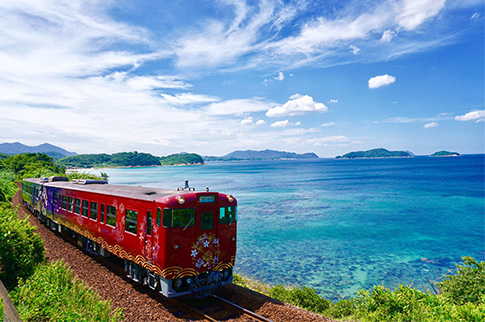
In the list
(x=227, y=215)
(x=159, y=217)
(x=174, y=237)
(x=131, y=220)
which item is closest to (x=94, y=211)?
(x=131, y=220)

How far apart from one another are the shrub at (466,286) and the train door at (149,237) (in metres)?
12.0

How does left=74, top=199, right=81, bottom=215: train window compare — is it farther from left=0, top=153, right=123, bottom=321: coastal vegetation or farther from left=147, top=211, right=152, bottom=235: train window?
left=147, top=211, right=152, bottom=235: train window

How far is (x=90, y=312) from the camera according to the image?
799 cm

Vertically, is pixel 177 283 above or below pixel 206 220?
below

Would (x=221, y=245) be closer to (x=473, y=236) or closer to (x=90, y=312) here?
(x=90, y=312)

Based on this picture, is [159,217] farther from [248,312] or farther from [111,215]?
[248,312]

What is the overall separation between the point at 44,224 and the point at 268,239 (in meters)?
20.5

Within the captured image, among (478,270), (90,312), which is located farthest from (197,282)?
(478,270)

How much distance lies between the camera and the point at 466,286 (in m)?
12.3

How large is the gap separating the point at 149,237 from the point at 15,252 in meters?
5.23

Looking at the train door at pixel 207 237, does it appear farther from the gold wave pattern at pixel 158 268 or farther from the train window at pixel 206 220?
the gold wave pattern at pixel 158 268

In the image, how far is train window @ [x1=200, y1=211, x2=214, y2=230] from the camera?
10078 mm

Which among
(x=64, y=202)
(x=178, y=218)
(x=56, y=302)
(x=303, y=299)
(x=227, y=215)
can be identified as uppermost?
(x=178, y=218)

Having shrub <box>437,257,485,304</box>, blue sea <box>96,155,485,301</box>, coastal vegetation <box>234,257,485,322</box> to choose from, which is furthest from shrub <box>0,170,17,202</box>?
shrub <box>437,257,485,304</box>
